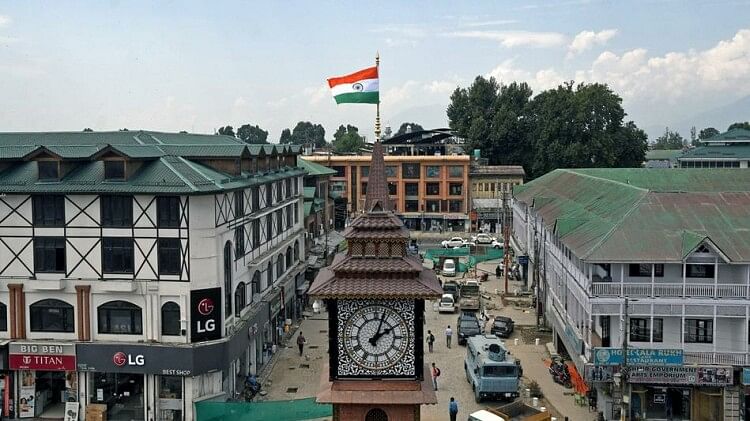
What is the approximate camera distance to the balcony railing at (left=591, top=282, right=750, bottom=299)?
92.1 ft

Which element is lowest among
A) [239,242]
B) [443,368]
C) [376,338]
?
[443,368]

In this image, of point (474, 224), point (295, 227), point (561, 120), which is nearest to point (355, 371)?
point (295, 227)

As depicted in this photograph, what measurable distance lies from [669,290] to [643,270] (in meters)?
1.24

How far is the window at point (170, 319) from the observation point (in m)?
29.4

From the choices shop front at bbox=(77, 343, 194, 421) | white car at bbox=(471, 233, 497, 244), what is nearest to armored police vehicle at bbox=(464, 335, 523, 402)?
shop front at bbox=(77, 343, 194, 421)

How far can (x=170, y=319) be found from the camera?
96.5ft

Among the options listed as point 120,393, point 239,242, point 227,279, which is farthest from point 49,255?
point 239,242

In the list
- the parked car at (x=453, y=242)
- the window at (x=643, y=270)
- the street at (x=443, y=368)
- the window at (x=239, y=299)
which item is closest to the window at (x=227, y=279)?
the window at (x=239, y=299)

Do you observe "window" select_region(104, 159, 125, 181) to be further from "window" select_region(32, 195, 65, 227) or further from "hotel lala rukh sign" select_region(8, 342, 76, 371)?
"hotel lala rukh sign" select_region(8, 342, 76, 371)

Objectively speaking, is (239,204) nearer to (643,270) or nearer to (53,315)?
(53,315)

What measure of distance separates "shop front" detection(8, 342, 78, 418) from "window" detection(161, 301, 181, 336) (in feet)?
12.2

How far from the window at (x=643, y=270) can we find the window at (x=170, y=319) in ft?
59.1

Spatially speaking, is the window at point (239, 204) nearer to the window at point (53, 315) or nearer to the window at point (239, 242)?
the window at point (239, 242)

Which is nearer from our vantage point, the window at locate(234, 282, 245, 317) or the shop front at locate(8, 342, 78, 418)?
the shop front at locate(8, 342, 78, 418)
